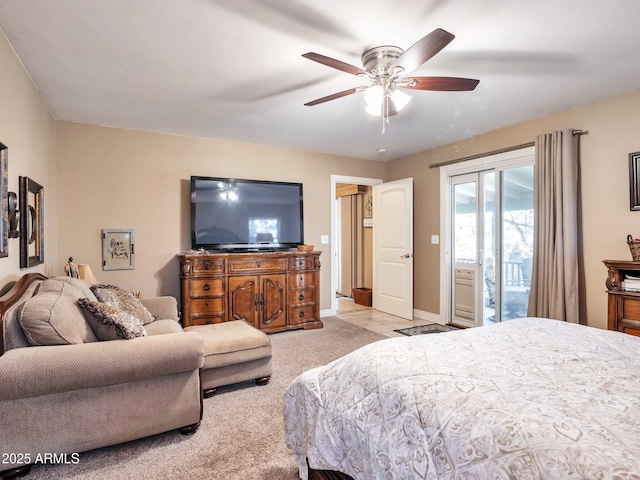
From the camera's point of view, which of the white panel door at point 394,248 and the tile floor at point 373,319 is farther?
the white panel door at point 394,248

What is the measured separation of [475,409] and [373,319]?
4.22 metres

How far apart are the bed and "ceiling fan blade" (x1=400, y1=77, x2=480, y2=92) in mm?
1508

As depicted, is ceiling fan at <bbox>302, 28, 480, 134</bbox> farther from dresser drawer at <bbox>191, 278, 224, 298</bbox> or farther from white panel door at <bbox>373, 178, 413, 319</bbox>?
white panel door at <bbox>373, 178, 413, 319</bbox>

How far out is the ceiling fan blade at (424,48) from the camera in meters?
1.60

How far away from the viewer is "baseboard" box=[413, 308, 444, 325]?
15.8ft

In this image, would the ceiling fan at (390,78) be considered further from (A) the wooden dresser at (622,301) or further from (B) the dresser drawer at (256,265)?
(B) the dresser drawer at (256,265)

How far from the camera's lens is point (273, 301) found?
4223 mm

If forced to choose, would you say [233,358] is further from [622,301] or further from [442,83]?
[622,301]

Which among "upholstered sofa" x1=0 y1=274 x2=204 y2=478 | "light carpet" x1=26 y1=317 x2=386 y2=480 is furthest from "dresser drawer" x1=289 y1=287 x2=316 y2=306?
"upholstered sofa" x1=0 y1=274 x2=204 y2=478

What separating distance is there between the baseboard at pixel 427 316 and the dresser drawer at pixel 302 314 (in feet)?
5.50

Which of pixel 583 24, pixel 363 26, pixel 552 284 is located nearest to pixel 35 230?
pixel 363 26

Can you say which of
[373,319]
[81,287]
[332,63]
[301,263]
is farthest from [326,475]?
[373,319]

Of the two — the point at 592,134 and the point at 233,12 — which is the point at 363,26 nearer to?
the point at 233,12

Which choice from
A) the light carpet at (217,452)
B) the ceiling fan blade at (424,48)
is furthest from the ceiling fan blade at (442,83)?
the light carpet at (217,452)
